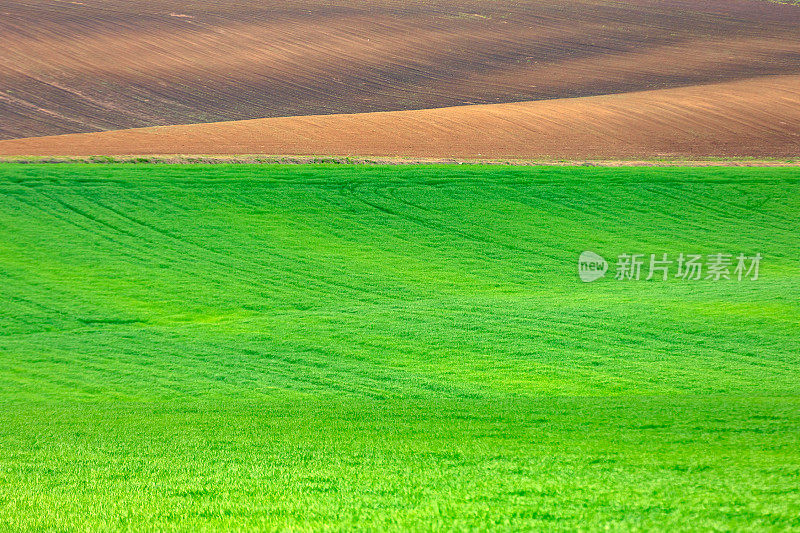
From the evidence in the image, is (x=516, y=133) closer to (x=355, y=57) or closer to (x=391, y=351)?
(x=355, y=57)

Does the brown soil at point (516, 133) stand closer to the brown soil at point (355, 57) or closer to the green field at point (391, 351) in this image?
the brown soil at point (355, 57)

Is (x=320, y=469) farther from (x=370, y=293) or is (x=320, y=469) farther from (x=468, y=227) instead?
(x=468, y=227)

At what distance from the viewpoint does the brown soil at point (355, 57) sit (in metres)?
41.4

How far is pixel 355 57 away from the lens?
5369cm

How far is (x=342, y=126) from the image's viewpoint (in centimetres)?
3719

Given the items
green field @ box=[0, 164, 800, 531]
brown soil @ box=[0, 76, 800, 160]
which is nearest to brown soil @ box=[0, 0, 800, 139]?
brown soil @ box=[0, 76, 800, 160]

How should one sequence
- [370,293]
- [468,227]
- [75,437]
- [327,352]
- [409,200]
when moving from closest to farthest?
[75,437] < [327,352] < [370,293] < [468,227] < [409,200]

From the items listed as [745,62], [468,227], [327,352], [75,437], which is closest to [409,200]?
[468,227]

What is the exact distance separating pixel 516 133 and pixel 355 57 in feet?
69.6

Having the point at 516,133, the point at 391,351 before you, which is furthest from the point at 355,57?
the point at 391,351

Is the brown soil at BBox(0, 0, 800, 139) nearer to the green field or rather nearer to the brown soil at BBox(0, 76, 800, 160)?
the brown soil at BBox(0, 76, 800, 160)

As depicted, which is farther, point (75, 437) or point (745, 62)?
point (745, 62)

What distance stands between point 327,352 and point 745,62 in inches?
1999

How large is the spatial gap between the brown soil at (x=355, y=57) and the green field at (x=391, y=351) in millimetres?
8460
